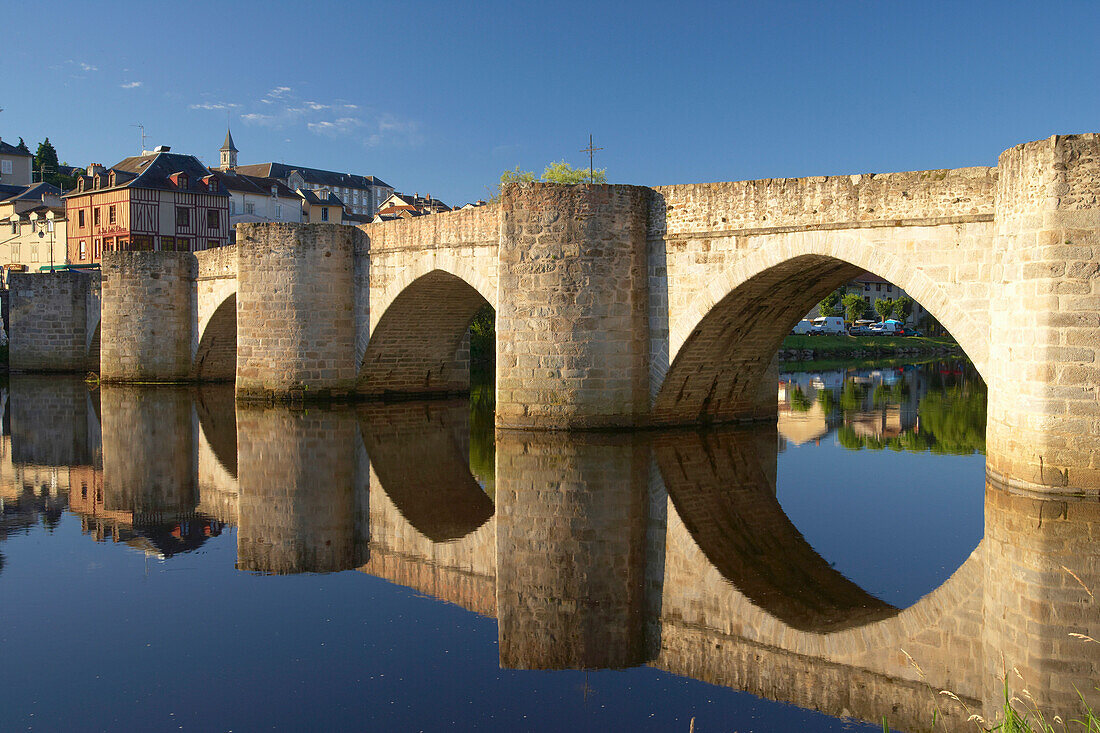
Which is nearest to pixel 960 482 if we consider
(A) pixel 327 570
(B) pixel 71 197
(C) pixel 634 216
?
(C) pixel 634 216

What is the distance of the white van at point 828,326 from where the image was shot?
53447 mm

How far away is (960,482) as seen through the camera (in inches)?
485

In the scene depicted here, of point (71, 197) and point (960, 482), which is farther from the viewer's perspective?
point (71, 197)

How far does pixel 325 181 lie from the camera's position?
80.1 metres

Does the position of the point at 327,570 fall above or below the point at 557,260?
below

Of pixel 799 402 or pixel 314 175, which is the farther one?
pixel 314 175

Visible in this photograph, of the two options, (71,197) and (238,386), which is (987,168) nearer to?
(238,386)

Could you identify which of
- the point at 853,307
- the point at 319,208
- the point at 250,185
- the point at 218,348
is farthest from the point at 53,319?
the point at 853,307

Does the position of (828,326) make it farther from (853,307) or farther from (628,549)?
(628,549)

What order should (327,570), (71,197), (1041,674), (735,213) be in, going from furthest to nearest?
1. (71,197)
2. (735,213)
3. (327,570)
4. (1041,674)

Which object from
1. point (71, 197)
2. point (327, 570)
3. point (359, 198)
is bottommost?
point (327, 570)

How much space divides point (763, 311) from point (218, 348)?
18003 millimetres

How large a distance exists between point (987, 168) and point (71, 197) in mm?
46925

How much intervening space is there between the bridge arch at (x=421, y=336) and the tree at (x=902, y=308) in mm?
45219
